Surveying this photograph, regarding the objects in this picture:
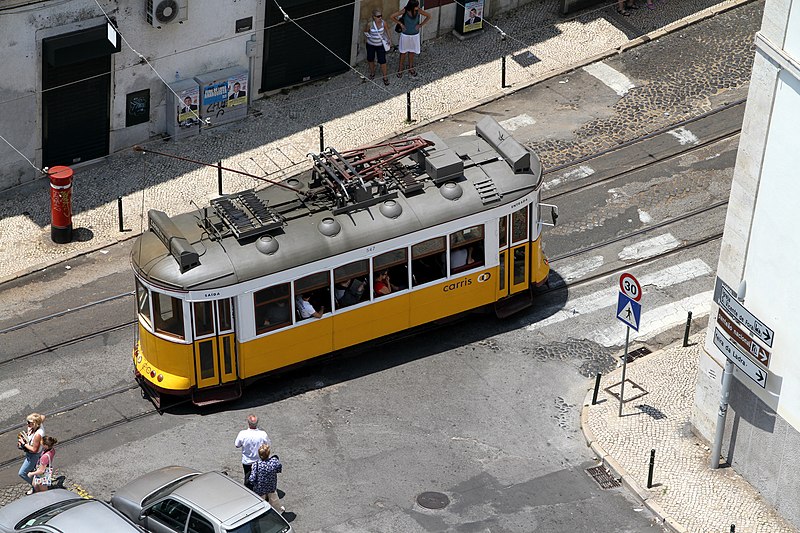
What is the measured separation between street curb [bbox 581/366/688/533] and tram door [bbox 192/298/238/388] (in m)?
5.97

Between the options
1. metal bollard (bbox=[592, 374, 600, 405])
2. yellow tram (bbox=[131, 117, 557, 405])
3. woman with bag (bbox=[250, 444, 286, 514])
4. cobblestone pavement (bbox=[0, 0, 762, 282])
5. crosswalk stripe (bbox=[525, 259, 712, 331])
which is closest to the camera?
woman with bag (bbox=[250, 444, 286, 514])

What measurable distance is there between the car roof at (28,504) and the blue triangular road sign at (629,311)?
9.08 meters

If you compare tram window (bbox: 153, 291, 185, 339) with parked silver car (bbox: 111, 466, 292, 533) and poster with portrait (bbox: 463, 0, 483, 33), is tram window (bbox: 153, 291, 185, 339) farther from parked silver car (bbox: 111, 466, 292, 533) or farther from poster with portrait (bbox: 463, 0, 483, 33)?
poster with portrait (bbox: 463, 0, 483, 33)

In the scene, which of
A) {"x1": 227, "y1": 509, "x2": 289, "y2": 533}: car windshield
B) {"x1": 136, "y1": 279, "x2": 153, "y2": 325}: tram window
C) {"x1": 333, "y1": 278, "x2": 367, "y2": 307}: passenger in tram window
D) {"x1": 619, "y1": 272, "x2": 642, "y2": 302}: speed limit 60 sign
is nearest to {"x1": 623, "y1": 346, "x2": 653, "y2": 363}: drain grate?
{"x1": 619, "y1": 272, "x2": 642, "y2": 302}: speed limit 60 sign

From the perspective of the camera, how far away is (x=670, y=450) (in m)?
24.9

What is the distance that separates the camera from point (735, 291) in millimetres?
23328

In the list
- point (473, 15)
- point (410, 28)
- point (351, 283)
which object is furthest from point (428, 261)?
point (473, 15)

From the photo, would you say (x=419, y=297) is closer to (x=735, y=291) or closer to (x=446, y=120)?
(x=735, y=291)

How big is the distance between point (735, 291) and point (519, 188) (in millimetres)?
4778

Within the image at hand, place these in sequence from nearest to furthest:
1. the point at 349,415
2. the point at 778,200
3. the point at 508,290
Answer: the point at 778,200, the point at 349,415, the point at 508,290

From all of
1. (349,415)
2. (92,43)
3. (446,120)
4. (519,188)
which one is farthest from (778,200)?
(92,43)

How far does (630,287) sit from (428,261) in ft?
12.7

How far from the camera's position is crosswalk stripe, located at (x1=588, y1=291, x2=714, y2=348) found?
27562 millimetres

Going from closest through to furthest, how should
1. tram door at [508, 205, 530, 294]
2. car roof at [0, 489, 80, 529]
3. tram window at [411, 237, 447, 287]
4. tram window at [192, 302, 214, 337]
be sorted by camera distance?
car roof at [0, 489, 80, 529] < tram window at [192, 302, 214, 337] < tram window at [411, 237, 447, 287] < tram door at [508, 205, 530, 294]
